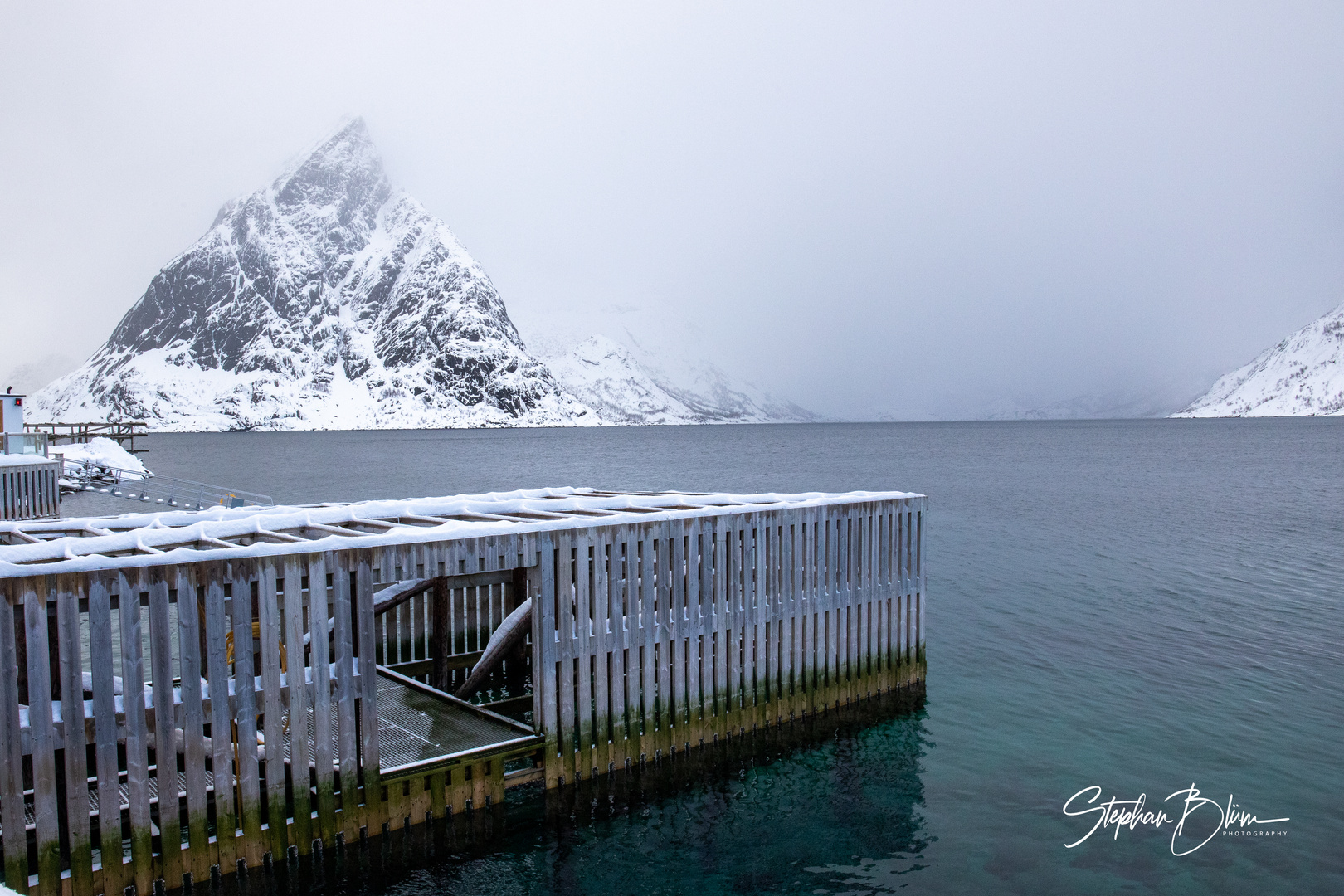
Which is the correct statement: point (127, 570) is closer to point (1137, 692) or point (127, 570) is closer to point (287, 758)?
point (287, 758)

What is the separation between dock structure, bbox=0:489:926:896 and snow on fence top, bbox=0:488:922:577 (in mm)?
50

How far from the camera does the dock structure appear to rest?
32.0 ft

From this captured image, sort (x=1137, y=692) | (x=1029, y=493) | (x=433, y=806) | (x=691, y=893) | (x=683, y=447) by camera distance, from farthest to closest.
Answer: (x=683, y=447)
(x=1029, y=493)
(x=1137, y=692)
(x=433, y=806)
(x=691, y=893)

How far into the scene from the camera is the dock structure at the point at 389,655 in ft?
32.0

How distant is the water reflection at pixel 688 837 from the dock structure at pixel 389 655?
0.34 meters

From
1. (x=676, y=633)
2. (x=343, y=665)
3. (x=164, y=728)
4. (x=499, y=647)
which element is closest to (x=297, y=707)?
(x=343, y=665)

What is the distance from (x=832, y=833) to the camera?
44.7ft

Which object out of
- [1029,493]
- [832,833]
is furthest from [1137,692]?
[1029,493]

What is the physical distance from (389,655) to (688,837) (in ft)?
26.3

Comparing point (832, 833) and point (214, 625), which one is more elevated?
point (214, 625)

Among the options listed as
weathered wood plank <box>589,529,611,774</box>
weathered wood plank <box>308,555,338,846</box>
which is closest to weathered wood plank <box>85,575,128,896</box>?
weathered wood plank <box>308,555,338,846</box>

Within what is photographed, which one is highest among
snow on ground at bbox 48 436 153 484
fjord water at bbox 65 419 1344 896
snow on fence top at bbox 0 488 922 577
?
snow on fence top at bbox 0 488 922 577

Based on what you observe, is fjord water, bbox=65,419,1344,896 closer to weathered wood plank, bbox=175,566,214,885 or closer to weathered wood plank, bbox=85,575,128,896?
weathered wood plank, bbox=175,566,214,885

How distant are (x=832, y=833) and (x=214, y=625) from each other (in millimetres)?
8822
